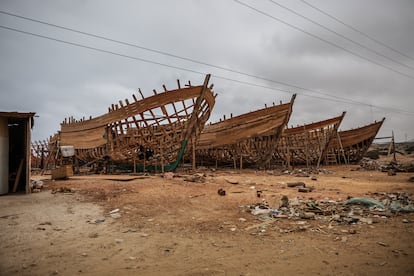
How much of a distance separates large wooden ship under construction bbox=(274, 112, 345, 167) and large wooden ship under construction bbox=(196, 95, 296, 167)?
8.47 ft

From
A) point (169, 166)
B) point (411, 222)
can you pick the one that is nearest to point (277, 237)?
point (411, 222)

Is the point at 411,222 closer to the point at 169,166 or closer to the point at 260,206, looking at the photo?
the point at 260,206

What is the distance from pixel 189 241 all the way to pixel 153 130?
31.0ft

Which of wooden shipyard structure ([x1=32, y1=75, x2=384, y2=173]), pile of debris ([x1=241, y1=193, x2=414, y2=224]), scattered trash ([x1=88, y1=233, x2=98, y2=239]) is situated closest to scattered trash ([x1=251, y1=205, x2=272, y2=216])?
pile of debris ([x1=241, y1=193, x2=414, y2=224])

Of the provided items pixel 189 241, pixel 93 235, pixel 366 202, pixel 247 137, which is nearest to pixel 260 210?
pixel 189 241

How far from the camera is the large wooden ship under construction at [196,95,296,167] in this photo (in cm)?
1625

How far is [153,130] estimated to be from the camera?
12.9 meters

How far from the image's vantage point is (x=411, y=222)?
4.35m

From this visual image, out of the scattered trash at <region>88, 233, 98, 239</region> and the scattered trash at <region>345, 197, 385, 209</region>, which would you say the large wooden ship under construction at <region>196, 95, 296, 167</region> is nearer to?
the scattered trash at <region>345, 197, 385, 209</region>

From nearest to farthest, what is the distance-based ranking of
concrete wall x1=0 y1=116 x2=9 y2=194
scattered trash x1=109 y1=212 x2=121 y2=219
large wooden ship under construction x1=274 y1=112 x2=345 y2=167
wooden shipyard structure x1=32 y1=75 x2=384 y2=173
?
scattered trash x1=109 y1=212 x2=121 y2=219, concrete wall x1=0 y1=116 x2=9 y2=194, wooden shipyard structure x1=32 y1=75 x2=384 y2=173, large wooden ship under construction x1=274 y1=112 x2=345 y2=167

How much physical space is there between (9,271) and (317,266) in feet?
11.6

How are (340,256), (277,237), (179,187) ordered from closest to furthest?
1. (340,256)
2. (277,237)
3. (179,187)

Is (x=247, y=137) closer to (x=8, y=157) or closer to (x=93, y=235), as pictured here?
(x=8, y=157)

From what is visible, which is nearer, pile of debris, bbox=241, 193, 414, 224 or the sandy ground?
the sandy ground
